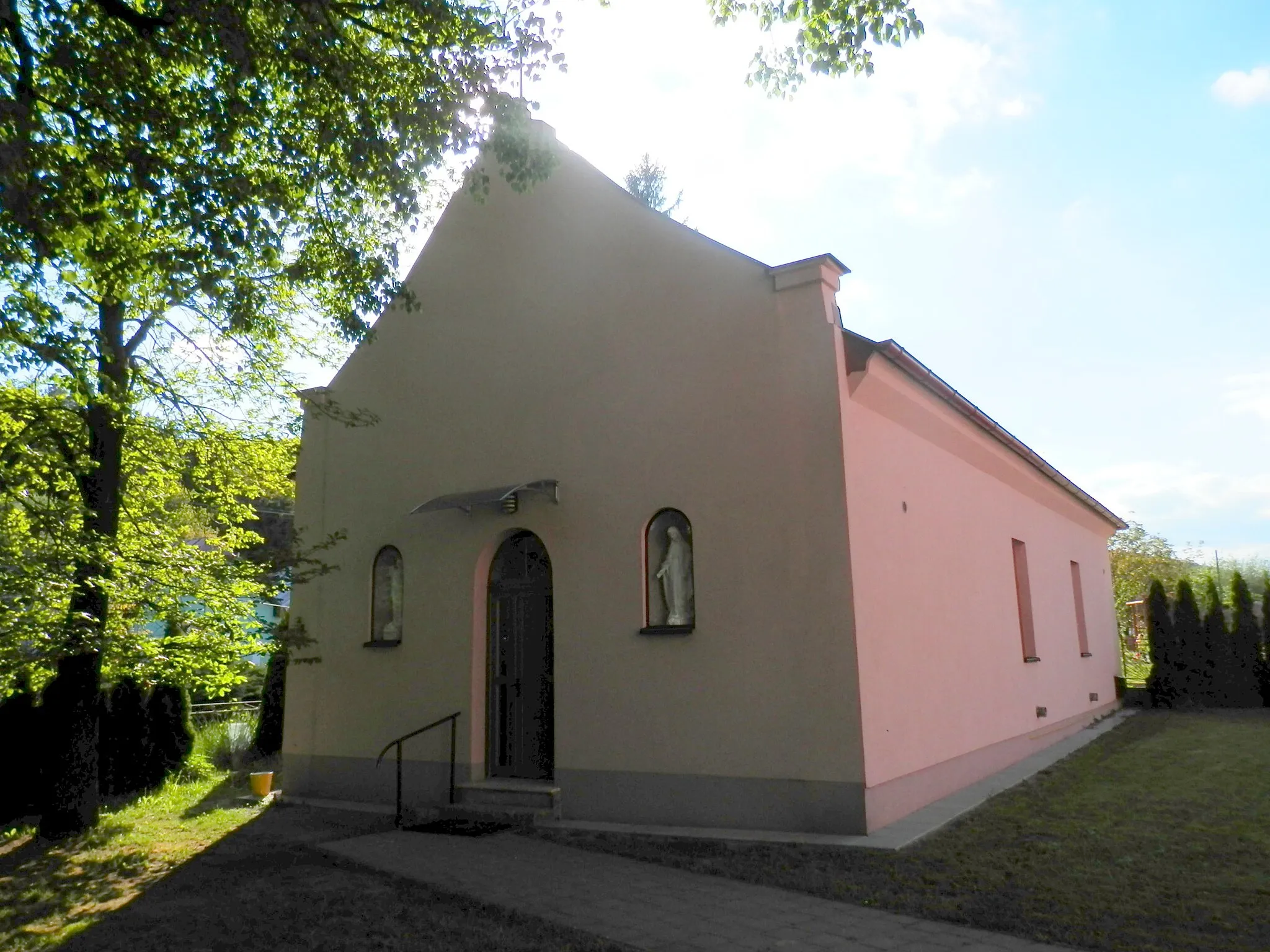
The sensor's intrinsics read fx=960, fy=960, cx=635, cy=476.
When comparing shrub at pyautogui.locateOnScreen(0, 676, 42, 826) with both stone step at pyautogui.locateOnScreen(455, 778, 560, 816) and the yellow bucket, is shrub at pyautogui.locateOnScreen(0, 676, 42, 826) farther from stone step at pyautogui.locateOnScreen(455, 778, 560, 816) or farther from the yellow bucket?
stone step at pyautogui.locateOnScreen(455, 778, 560, 816)

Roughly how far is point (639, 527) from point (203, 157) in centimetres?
500

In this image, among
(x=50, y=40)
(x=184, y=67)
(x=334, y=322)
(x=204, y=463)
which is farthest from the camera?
(x=204, y=463)

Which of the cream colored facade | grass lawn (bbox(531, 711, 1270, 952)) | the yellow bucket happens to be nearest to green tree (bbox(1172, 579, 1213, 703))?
the cream colored facade

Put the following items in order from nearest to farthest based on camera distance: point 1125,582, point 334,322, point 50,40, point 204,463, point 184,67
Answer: point 50,40 < point 184,67 < point 334,322 < point 204,463 < point 1125,582

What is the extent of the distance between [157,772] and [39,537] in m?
5.10

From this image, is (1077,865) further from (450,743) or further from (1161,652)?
(1161,652)

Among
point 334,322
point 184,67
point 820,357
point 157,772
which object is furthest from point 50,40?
point 157,772

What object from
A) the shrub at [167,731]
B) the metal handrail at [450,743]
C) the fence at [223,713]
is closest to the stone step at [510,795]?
the metal handrail at [450,743]

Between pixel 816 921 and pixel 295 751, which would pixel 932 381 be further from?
pixel 295 751

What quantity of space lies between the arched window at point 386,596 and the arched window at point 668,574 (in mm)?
3818

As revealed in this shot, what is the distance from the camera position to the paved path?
5496 millimetres

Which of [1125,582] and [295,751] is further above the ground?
[1125,582]

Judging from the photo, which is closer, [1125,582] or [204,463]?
[204,463]

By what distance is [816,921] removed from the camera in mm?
5863
